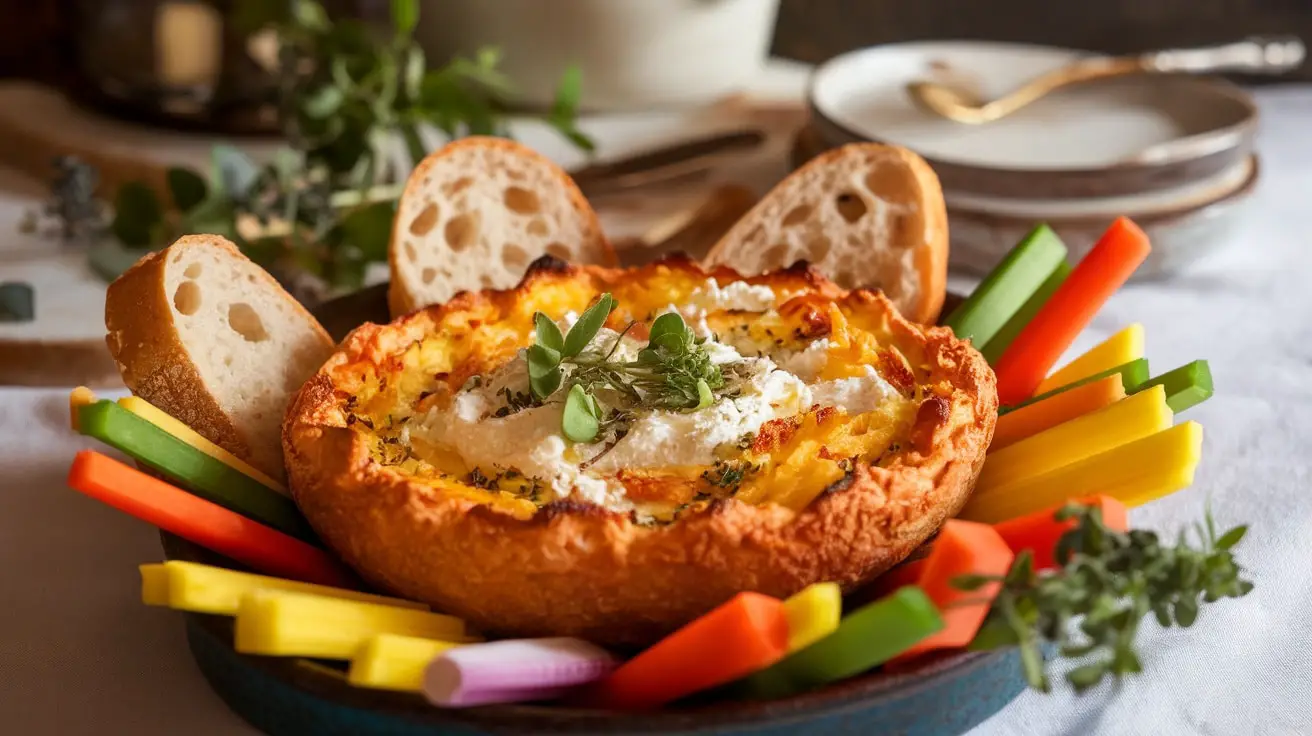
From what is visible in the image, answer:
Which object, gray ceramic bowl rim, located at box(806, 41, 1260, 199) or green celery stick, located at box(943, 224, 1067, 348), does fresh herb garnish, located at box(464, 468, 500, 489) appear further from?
gray ceramic bowl rim, located at box(806, 41, 1260, 199)

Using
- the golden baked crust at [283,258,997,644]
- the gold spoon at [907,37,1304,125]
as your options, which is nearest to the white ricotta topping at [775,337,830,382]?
the golden baked crust at [283,258,997,644]

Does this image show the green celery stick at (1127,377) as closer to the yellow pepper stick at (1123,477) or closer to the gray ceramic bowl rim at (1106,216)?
the yellow pepper stick at (1123,477)

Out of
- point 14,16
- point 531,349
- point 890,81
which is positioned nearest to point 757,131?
point 890,81

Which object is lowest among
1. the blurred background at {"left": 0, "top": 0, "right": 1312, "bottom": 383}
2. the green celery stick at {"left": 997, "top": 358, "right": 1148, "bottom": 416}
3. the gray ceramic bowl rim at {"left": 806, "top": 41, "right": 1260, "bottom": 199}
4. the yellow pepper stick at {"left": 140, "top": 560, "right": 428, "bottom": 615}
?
the blurred background at {"left": 0, "top": 0, "right": 1312, "bottom": 383}

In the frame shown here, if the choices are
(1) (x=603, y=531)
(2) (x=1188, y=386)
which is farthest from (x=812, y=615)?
(2) (x=1188, y=386)

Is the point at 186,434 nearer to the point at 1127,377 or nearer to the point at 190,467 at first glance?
the point at 190,467

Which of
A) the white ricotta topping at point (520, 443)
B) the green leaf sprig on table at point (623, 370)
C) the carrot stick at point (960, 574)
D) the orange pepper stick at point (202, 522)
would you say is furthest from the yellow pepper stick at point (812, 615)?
the orange pepper stick at point (202, 522)
